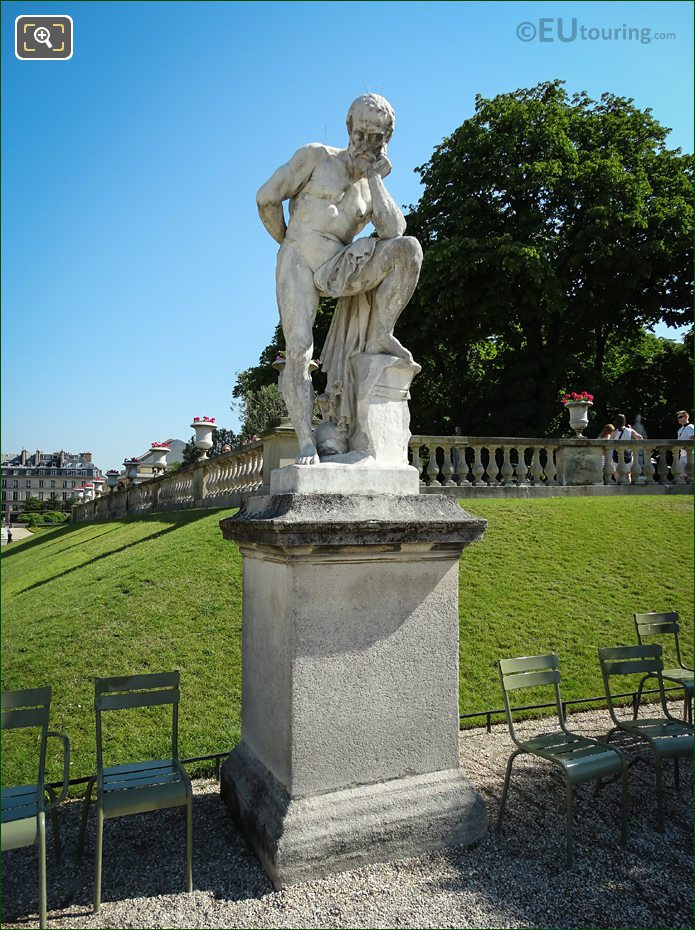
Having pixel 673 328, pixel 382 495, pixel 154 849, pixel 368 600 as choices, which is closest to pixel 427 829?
pixel 368 600

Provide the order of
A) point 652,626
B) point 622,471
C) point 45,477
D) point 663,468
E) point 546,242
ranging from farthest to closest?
point 45,477
point 546,242
point 663,468
point 622,471
point 652,626

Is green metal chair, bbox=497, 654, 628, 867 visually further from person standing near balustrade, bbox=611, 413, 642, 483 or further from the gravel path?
person standing near balustrade, bbox=611, 413, 642, 483

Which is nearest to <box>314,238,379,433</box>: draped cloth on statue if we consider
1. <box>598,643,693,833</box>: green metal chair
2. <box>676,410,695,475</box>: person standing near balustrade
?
<box>598,643,693,833</box>: green metal chair

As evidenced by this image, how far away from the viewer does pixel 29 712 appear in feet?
11.6

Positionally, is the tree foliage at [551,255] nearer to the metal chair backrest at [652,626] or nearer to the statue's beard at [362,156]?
the metal chair backrest at [652,626]

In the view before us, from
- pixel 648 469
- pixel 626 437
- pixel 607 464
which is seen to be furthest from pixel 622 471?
pixel 626 437

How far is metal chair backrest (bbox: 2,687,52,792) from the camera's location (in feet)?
11.3

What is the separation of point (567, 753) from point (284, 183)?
397cm

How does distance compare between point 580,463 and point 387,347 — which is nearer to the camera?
point 387,347

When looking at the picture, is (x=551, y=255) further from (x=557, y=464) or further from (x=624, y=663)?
(x=624, y=663)

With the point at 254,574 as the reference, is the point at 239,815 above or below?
below

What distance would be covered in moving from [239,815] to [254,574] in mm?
1500

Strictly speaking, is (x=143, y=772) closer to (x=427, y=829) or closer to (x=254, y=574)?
(x=254, y=574)

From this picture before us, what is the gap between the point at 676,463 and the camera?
1407 cm
